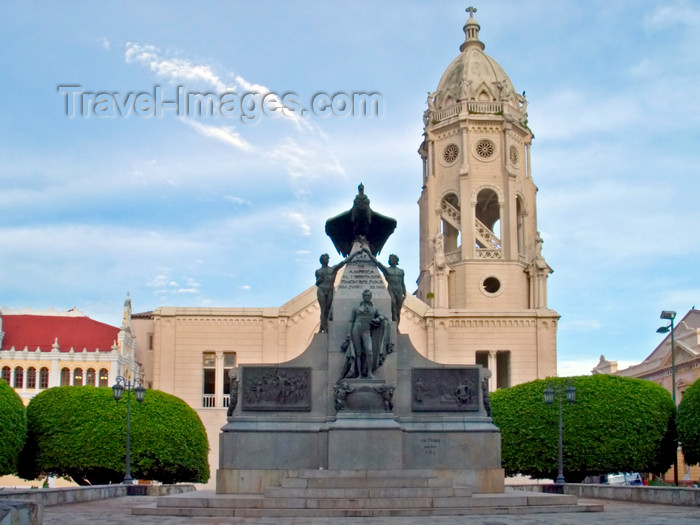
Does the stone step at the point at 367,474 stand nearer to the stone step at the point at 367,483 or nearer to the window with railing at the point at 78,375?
the stone step at the point at 367,483

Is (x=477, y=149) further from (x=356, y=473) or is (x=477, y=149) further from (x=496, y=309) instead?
(x=356, y=473)

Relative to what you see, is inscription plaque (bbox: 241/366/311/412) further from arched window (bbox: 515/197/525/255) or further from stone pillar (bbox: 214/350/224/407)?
arched window (bbox: 515/197/525/255)

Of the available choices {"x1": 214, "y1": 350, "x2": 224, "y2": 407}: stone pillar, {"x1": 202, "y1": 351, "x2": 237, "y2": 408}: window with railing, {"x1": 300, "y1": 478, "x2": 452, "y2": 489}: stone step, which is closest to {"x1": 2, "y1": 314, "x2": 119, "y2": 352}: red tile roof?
{"x1": 202, "y1": 351, "x2": 237, "y2": 408}: window with railing

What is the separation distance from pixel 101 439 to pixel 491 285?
3176 cm

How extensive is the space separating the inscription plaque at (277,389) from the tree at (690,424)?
23.7 metres

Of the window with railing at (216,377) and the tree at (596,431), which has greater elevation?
the window with railing at (216,377)

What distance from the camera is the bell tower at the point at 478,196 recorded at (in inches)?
2467

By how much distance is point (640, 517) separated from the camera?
1623cm

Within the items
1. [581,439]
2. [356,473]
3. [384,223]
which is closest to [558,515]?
[356,473]

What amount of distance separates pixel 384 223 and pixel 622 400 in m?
23.5

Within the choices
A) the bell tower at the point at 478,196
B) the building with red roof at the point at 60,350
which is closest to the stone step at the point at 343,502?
the bell tower at the point at 478,196

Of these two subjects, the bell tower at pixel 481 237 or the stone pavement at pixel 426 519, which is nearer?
the stone pavement at pixel 426 519

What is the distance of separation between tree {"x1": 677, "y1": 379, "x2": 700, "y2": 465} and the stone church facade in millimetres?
21198

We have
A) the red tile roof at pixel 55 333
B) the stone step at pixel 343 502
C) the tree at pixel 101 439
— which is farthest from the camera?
the red tile roof at pixel 55 333
